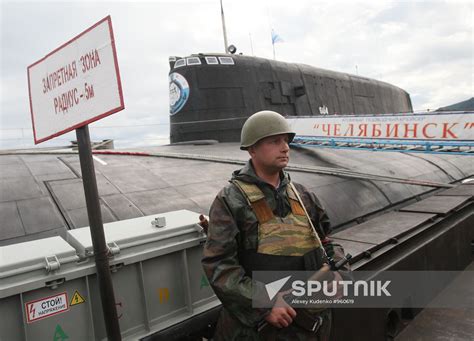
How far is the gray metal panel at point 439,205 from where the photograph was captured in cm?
630

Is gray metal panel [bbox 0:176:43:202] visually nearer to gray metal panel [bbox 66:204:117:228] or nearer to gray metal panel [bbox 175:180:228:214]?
gray metal panel [bbox 66:204:117:228]

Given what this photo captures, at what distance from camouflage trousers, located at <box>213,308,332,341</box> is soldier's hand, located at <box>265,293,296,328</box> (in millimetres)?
207

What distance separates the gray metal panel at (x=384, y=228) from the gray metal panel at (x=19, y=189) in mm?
4174

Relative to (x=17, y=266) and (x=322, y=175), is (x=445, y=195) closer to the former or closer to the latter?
(x=322, y=175)

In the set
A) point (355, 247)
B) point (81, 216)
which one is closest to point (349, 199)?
point (355, 247)

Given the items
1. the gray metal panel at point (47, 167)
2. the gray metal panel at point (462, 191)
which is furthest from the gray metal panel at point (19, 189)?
the gray metal panel at point (462, 191)

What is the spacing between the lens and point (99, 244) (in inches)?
98.7

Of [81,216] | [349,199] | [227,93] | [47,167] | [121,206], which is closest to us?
[81,216]

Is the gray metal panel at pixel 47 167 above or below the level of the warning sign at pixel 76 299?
above

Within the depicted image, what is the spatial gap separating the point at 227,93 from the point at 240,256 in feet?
33.2

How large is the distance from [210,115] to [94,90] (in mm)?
9778

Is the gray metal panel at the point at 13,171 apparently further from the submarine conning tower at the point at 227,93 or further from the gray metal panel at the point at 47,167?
the submarine conning tower at the point at 227,93

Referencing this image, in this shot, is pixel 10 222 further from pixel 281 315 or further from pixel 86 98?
pixel 281 315

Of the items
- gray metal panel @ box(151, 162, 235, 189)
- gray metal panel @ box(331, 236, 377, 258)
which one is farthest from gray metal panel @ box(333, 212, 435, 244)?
gray metal panel @ box(151, 162, 235, 189)
